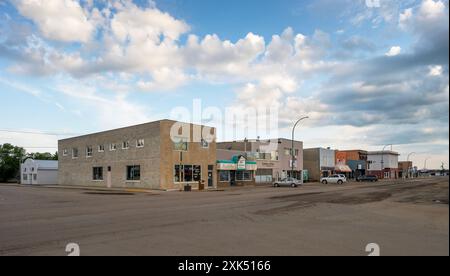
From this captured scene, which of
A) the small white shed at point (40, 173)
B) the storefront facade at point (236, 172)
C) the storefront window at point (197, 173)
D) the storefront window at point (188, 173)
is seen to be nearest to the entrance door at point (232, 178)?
the storefront facade at point (236, 172)

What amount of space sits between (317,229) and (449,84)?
8.94 metres

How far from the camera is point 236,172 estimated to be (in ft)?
180

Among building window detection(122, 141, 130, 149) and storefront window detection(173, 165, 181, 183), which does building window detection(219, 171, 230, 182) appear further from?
building window detection(122, 141, 130, 149)

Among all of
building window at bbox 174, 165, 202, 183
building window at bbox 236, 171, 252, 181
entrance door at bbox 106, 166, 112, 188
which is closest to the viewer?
building window at bbox 174, 165, 202, 183

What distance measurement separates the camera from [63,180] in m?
62.5

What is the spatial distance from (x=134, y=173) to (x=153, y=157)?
469 cm

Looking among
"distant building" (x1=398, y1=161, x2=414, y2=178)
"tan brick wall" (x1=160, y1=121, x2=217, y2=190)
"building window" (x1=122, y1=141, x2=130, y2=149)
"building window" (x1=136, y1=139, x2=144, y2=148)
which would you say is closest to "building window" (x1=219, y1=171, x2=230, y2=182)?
"tan brick wall" (x1=160, y1=121, x2=217, y2=190)

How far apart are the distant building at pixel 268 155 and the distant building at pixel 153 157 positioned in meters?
13.5

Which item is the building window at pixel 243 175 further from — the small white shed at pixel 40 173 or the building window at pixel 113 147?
the small white shed at pixel 40 173

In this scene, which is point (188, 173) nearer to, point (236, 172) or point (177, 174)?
point (177, 174)

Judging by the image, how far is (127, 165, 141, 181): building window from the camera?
45.0 m

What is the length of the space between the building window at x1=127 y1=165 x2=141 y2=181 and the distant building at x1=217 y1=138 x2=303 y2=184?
764 inches
